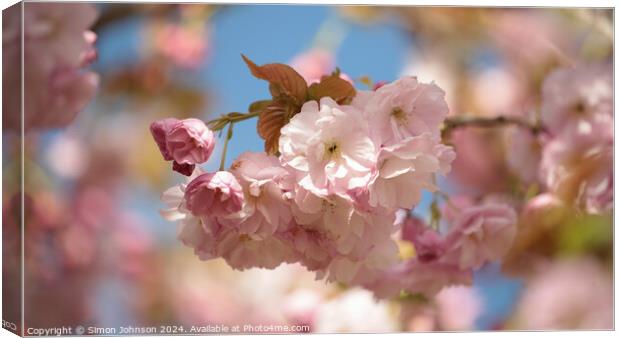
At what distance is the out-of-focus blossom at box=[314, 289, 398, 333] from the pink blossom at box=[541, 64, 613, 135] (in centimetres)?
48

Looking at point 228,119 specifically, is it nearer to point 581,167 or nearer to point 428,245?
point 428,245

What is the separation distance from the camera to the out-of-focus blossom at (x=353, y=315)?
1783 millimetres

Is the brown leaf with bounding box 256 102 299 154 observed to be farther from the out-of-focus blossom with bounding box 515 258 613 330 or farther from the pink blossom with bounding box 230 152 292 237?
the out-of-focus blossom with bounding box 515 258 613 330

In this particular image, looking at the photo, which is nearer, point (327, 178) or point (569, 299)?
point (327, 178)

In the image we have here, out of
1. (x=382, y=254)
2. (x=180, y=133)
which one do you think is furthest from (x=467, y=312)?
(x=180, y=133)

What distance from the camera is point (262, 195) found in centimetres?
129

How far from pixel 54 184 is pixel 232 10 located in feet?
1.45

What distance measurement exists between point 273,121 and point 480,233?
0.50 meters

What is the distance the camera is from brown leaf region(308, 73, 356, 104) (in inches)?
52.8

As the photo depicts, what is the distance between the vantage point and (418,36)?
1805 mm

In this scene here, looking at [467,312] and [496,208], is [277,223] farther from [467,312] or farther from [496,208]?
[467,312]

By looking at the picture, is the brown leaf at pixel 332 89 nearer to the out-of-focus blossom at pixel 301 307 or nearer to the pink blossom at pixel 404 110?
the pink blossom at pixel 404 110

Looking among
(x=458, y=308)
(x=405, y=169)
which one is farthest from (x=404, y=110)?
(x=458, y=308)

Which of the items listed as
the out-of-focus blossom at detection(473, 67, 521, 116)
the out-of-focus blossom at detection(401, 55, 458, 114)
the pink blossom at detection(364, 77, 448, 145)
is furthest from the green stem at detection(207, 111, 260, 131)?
the out-of-focus blossom at detection(473, 67, 521, 116)
